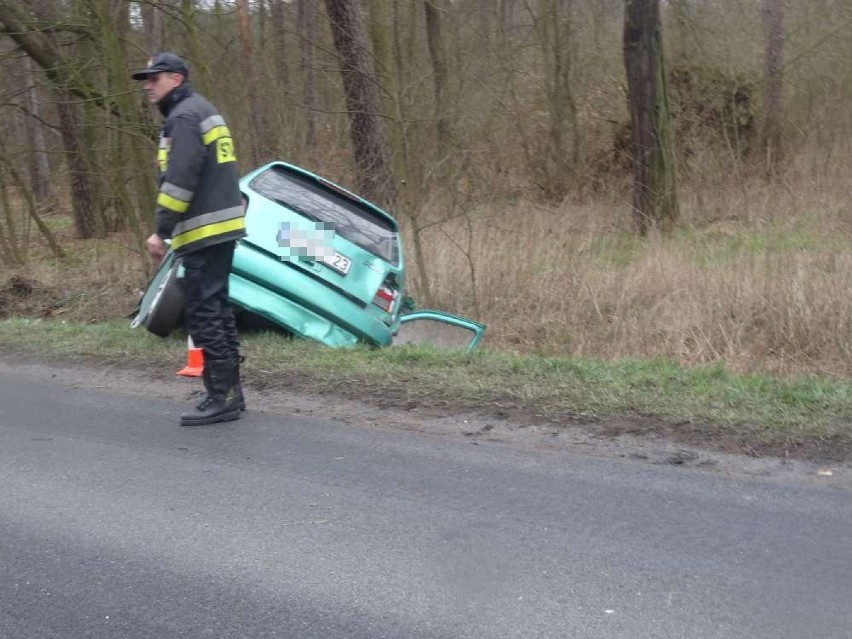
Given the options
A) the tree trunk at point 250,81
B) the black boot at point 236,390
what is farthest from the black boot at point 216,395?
the tree trunk at point 250,81

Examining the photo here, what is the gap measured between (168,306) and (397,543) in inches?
171

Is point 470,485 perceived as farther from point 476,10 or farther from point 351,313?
point 476,10

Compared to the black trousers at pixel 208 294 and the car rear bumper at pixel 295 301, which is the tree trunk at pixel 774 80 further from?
the black trousers at pixel 208 294

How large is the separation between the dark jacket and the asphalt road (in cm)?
125

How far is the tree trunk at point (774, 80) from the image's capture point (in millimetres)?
17094

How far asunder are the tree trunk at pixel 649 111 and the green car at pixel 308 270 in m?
6.61

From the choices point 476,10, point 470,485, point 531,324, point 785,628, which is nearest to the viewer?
point 785,628

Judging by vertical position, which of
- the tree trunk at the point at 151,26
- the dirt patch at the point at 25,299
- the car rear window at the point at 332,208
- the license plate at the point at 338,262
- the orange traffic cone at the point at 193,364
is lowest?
the dirt patch at the point at 25,299

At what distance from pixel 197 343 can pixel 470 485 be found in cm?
218

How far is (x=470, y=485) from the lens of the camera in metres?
4.88

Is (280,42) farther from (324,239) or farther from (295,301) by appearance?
(295,301)

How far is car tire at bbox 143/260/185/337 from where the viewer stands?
7824 millimetres

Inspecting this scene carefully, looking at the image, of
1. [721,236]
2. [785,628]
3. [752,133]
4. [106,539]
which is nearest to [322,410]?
[106,539]

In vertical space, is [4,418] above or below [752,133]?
below
